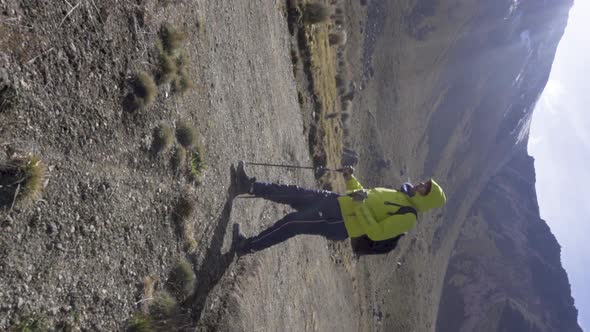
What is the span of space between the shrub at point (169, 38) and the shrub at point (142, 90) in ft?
3.17

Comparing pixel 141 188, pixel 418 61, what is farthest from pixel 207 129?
pixel 418 61

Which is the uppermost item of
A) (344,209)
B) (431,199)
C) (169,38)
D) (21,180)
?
(169,38)

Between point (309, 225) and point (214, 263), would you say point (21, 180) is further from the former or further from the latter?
point (309, 225)

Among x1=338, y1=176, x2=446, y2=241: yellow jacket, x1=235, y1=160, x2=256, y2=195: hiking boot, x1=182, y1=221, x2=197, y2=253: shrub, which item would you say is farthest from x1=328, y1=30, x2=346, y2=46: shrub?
x1=182, y1=221, x2=197, y2=253: shrub

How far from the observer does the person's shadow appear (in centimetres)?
863

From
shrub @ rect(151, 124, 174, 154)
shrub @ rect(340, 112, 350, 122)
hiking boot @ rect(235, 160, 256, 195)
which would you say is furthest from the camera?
shrub @ rect(340, 112, 350, 122)

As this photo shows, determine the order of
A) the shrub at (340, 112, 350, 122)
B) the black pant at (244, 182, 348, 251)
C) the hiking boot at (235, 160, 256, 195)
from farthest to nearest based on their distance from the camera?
the shrub at (340, 112, 350, 122) → the hiking boot at (235, 160, 256, 195) → the black pant at (244, 182, 348, 251)

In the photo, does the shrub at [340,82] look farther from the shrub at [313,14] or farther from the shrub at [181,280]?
the shrub at [181,280]

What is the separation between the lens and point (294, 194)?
10.3m

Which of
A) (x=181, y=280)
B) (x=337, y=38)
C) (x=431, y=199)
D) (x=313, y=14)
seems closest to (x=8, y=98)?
(x=181, y=280)

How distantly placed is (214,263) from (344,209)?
2594mm

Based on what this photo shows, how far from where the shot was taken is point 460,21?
47.2 meters

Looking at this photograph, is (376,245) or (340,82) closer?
(376,245)

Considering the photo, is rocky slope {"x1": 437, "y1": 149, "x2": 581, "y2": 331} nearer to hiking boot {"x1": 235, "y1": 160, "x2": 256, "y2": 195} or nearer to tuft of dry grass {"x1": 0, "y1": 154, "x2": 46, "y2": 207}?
hiking boot {"x1": 235, "y1": 160, "x2": 256, "y2": 195}
